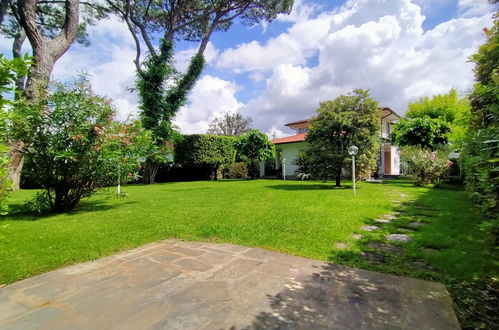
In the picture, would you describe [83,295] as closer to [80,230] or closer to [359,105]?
[80,230]

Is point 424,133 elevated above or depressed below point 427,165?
above

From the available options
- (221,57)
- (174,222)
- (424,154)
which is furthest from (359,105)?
(221,57)

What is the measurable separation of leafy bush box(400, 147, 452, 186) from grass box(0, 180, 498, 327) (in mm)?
6032

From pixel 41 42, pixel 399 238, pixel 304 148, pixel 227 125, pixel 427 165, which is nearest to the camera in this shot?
pixel 399 238

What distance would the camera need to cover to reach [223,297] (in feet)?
7.79

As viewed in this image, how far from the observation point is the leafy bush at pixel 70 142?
614 cm

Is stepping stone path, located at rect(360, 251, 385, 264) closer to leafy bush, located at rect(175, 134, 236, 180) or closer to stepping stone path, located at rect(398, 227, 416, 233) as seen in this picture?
stepping stone path, located at rect(398, 227, 416, 233)

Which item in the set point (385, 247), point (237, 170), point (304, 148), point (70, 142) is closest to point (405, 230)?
point (385, 247)

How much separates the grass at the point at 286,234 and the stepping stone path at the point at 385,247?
0.11m

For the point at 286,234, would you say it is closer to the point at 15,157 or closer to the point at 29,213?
the point at 29,213

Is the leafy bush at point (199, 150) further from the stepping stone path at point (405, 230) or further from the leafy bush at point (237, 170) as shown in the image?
the stepping stone path at point (405, 230)

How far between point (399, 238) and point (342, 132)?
311 inches

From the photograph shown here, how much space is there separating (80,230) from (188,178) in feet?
52.5

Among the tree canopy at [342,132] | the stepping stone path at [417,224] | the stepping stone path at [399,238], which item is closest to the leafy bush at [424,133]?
the tree canopy at [342,132]
